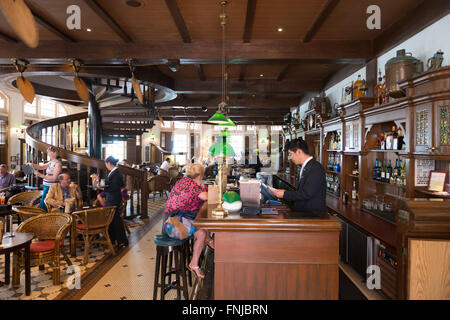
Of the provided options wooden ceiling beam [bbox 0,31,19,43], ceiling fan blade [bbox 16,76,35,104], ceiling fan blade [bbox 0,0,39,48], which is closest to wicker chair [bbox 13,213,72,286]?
ceiling fan blade [bbox 16,76,35,104]

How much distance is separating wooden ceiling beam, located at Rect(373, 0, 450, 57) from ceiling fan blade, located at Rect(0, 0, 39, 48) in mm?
4186

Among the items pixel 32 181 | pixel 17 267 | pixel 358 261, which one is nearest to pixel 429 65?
pixel 358 261

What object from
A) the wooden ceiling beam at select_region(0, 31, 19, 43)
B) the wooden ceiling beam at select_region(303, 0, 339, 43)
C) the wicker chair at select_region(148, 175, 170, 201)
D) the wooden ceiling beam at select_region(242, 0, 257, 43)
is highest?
the wooden ceiling beam at select_region(0, 31, 19, 43)

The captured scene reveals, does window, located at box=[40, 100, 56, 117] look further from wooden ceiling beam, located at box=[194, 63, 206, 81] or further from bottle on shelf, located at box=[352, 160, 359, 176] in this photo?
bottle on shelf, located at box=[352, 160, 359, 176]

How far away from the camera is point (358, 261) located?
3.95 meters

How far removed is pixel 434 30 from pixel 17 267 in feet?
19.9

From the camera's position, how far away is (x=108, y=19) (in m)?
4.38

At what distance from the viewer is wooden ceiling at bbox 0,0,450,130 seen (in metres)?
4.01

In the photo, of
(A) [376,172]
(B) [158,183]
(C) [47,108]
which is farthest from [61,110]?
(A) [376,172]

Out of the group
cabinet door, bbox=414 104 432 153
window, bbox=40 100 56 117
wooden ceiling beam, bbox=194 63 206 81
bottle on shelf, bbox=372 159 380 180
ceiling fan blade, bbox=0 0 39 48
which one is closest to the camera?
ceiling fan blade, bbox=0 0 39 48

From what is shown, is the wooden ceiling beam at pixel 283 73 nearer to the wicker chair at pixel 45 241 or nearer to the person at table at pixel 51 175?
the person at table at pixel 51 175

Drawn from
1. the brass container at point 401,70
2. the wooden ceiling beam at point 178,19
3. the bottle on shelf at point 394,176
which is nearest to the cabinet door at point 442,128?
the brass container at point 401,70

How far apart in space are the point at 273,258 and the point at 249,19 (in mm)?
3562

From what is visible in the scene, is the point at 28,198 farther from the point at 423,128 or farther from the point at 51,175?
the point at 423,128
